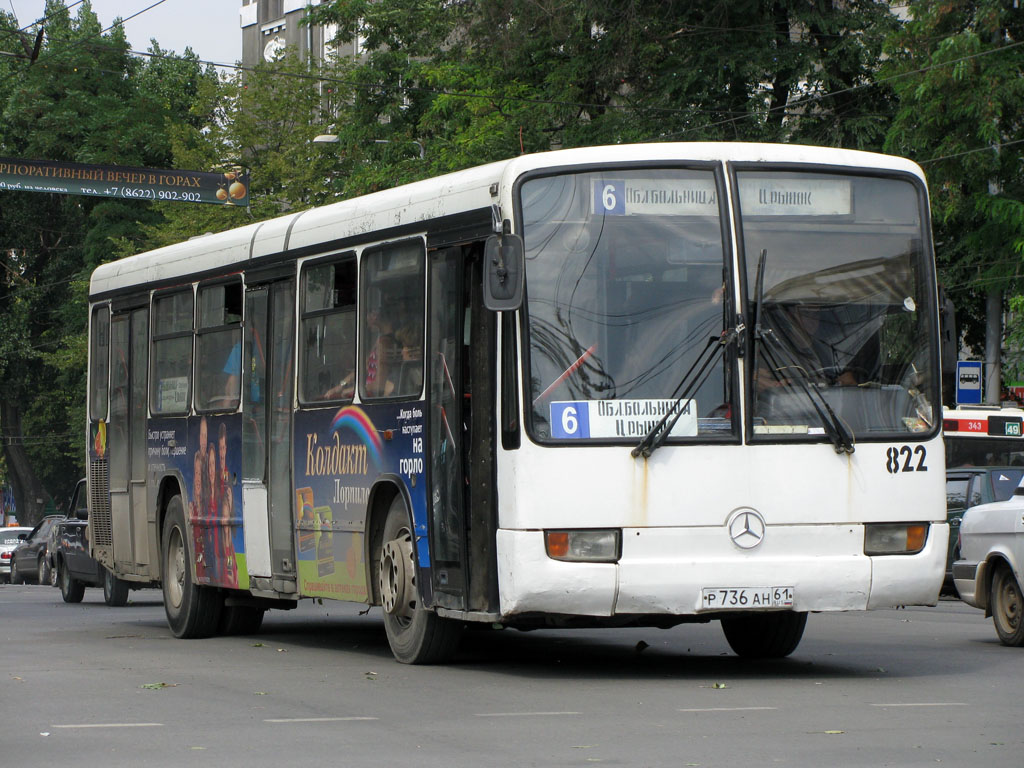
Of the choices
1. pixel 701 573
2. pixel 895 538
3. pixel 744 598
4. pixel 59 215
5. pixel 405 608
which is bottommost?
pixel 405 608

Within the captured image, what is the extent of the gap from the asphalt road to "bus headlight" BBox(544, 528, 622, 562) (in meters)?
0.75

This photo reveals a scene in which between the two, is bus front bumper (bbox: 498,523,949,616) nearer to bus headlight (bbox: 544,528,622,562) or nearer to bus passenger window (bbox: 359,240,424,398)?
bus headlight (bbox: 544,528,622,562)

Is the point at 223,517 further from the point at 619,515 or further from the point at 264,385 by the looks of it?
the point at 619,515

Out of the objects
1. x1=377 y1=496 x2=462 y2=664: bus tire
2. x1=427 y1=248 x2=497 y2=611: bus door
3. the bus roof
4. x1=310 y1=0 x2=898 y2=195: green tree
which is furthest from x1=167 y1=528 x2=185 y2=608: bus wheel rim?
x1=310 y1=0 x2=898 y2=195: green tree

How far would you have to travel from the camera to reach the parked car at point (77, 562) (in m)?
26.0

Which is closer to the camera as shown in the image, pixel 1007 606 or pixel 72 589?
pixel 1007 606

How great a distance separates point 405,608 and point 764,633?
244cm

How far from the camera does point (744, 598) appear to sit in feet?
34.7

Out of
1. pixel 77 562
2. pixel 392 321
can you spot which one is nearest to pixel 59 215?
pixel 77 562

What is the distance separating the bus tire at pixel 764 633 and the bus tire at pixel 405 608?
78.0 inches

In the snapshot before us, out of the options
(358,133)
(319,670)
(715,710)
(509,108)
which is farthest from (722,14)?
(715,710)

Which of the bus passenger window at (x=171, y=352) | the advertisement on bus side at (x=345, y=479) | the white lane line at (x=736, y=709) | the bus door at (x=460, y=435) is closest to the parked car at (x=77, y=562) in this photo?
the bus passenger window at (x=171, y=352)

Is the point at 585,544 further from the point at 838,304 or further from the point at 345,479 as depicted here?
the point at 345,479

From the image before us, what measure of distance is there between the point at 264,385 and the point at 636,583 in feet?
15.9
